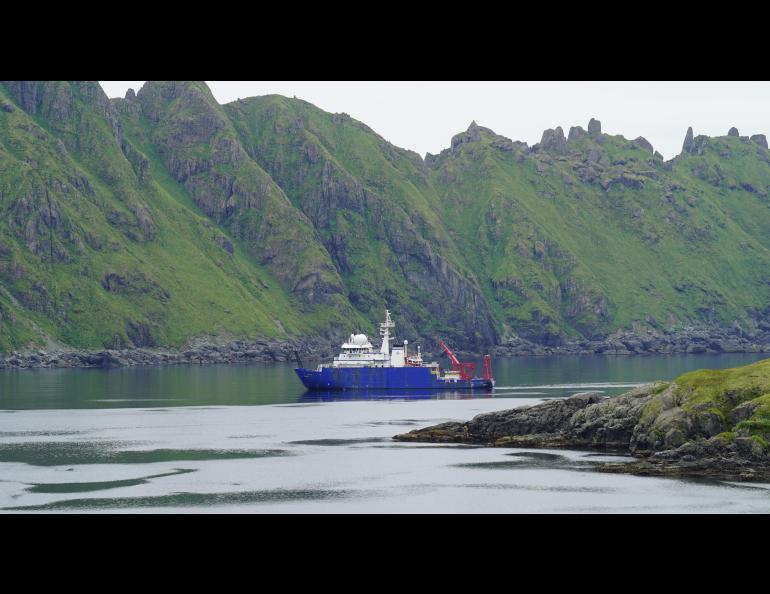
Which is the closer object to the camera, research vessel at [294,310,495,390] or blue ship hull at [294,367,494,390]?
blue ship hull at [294,367,494,390]

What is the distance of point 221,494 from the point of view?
206 ft

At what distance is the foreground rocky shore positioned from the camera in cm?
6631

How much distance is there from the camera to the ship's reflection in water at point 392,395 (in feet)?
486

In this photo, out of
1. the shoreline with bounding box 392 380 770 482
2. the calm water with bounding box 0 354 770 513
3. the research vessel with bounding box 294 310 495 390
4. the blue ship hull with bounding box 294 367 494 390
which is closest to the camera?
the calm water with bounding box 0 354 770 513

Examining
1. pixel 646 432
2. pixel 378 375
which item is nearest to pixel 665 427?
pixel 646 432

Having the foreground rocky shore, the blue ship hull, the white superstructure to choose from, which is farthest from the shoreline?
the white superstructure

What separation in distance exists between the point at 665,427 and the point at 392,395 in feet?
275

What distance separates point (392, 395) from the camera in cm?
15462

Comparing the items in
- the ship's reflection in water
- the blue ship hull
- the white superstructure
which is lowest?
the ship's reflection in water

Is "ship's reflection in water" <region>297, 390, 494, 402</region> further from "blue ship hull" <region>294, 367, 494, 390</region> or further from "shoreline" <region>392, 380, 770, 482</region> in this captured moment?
"shoreline" <region>392, 380, 770, 482</region>

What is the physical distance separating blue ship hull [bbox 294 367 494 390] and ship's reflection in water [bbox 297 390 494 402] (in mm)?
1026
